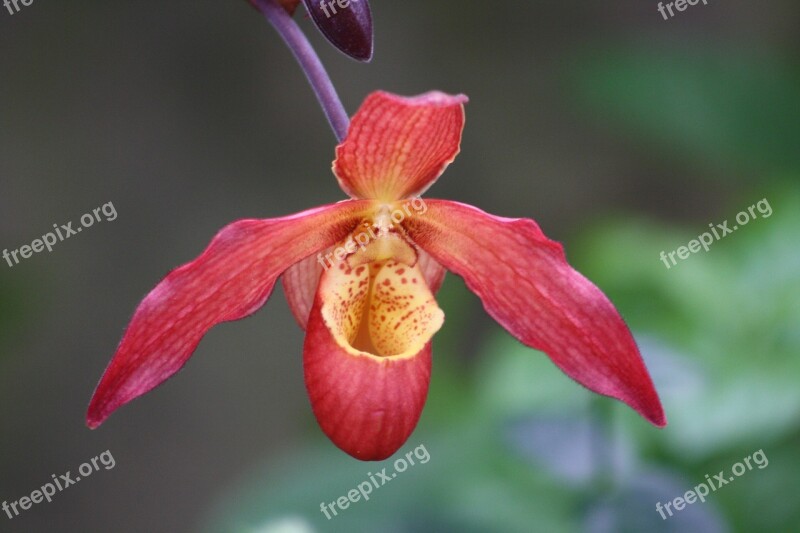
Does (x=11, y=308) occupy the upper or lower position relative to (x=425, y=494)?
upper

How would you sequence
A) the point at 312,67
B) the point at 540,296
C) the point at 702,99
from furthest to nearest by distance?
the point at 702,99 → the point at 540,296 → the point at 312,67

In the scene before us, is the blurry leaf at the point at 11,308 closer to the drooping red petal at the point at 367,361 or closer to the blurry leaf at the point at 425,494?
the blurry leaf at the point at 425,494

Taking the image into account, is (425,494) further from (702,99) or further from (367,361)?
(702,99)

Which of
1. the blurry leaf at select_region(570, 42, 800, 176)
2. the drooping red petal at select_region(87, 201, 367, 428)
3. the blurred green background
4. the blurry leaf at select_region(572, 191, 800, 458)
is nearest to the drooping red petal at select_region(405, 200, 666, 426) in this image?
the drooping red petal at select_region(87, 201, 367, 428)

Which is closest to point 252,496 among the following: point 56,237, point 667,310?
point 667,310

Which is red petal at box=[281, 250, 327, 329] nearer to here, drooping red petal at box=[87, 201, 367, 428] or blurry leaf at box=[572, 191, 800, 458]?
drooping red petal at box=[87, 201, 367, 428]

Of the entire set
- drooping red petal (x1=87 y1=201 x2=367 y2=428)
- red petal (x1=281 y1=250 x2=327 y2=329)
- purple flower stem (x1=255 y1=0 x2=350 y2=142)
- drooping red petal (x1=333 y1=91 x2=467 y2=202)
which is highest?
purple flower stem (x1=255 y1=0 x2=350 y2=142)

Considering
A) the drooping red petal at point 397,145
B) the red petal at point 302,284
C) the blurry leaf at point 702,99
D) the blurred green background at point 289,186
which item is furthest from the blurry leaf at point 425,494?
the blurry leaf at point 702,99

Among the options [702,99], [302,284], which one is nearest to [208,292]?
[302,284]
